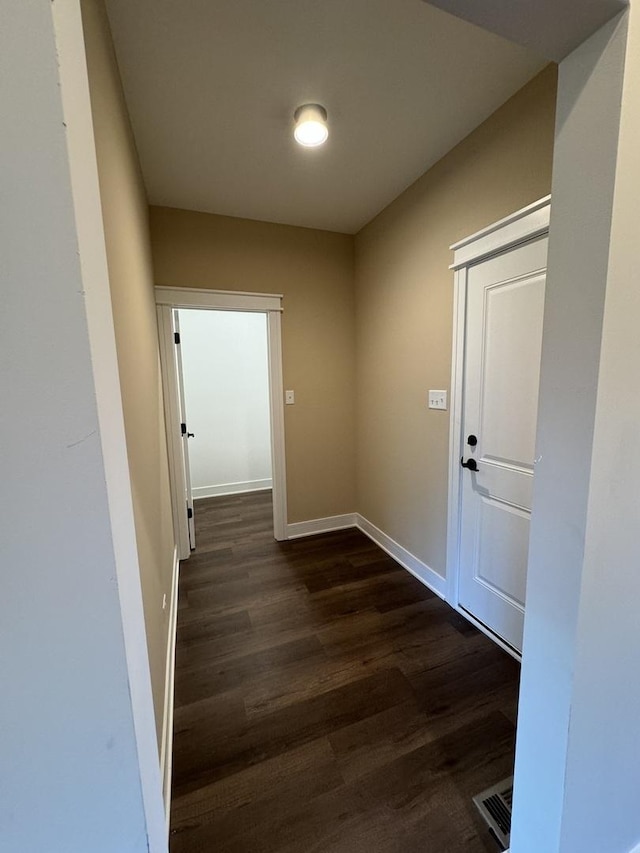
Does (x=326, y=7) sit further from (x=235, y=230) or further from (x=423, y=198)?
(x=235, y=230)

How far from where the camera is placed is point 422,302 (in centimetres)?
225

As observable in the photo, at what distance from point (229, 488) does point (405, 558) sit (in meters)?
2.66

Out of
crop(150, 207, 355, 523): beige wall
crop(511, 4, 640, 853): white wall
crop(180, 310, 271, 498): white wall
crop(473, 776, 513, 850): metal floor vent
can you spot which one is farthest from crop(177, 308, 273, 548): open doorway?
crop(511, 4, 640, 853): white wall

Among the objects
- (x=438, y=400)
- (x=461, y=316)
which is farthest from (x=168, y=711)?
(x=461, y=316)

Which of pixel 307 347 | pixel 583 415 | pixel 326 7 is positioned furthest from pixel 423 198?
pixel 583 415

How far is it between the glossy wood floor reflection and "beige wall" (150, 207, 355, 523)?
3.24ft

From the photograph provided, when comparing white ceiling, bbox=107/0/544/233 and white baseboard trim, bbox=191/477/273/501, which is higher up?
white ceiling, bbox=107/0/544/233

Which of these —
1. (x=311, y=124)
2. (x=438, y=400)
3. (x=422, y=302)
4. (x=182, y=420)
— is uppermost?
(x=311, y=124)

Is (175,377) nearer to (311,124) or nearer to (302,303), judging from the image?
(302,303)

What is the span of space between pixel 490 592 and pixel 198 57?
2818 mm

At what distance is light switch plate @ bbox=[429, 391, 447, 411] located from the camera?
211cm

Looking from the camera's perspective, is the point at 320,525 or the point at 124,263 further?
the point at 320,525

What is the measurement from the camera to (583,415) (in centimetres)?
71

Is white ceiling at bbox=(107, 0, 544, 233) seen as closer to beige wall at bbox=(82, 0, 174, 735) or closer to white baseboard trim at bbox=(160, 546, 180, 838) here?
beige wall at bbox=(82, 0, 174, 735)
